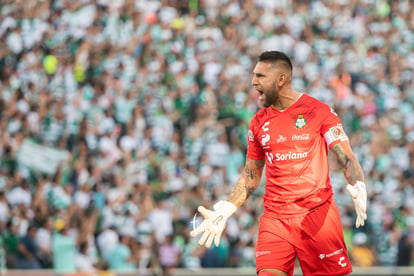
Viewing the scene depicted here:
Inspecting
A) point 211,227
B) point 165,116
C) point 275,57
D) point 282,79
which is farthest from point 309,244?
point 165,116

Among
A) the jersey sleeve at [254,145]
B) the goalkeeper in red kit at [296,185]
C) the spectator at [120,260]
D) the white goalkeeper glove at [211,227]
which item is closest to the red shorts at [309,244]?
the goalkeeper in red kit at [296,185]

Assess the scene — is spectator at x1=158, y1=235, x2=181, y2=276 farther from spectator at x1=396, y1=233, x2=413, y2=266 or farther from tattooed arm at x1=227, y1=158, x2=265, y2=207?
tattooed arm at x1=227, y1=158, x2=265, y2=207

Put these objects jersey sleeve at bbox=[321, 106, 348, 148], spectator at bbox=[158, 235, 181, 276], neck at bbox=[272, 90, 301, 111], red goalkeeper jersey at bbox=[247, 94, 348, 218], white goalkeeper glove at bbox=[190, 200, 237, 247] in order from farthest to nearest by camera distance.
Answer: spectator at bbox=[158, 235, 181, 276], neck at bbox=[272, 90, 301, 111], red goalkeeper jersey at bbox=[247, 94, 348, 218], jersey sleeve at bbox=[321, 106, 348, 148], white goalkeeper glove at bbox=[190, 200, 237, 247]

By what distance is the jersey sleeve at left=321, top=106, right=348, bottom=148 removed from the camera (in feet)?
22.4

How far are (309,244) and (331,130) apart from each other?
1.05 meters

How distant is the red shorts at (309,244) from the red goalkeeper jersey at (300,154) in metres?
0.11

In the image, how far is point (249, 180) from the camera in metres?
7.30

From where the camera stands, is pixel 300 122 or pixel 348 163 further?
pixel 300 122

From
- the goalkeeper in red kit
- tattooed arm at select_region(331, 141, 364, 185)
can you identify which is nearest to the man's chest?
the goalkeeper in red kit

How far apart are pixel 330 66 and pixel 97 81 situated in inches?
214

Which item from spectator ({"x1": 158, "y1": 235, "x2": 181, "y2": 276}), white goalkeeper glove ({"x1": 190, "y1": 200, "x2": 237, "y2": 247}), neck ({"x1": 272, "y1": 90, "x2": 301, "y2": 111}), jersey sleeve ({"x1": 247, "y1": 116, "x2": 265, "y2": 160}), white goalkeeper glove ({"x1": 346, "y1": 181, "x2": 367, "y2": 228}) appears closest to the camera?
white goalkeeper glove ({"x1": 346, "y1": 181, "x2": 367, "y2": 228})

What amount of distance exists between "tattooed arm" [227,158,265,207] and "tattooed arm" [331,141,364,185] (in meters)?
0.84

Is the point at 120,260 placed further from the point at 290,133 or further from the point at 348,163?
the point at 348,163

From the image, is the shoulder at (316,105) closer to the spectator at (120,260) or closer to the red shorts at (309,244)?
the red shorts at (309,244)
